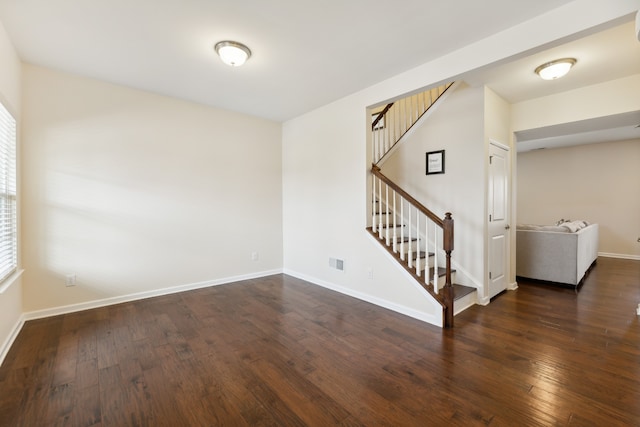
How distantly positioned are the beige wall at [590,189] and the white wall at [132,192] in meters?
7.19

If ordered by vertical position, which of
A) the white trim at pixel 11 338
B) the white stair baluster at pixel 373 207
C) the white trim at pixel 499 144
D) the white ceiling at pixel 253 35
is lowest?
the white trim at pixel 11 338

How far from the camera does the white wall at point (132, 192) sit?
3061 mm

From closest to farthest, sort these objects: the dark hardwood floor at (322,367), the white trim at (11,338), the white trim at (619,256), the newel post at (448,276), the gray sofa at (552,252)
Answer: the dark hardwood floor at (322,367) < the white trim at (11,338) < the newel post at (448,276) < the gray sofa at (552,252) < the white trim at (619,256)

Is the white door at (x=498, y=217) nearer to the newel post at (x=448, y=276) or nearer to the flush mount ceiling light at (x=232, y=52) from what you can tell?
the newel post at (x=448, y=276)

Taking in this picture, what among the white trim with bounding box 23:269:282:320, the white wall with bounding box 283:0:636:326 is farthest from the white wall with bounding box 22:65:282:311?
the white wall with bounding box 283:0:636:326

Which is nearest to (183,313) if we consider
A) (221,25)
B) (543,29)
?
(221,25)

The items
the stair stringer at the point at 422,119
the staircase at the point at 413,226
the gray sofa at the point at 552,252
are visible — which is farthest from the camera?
the gray sofa at the point at 552,252

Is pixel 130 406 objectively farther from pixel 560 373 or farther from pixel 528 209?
pixel 528 209

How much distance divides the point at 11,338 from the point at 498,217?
5339 mm

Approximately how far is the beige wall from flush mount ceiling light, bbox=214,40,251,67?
810 cm

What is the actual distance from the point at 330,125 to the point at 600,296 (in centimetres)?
428

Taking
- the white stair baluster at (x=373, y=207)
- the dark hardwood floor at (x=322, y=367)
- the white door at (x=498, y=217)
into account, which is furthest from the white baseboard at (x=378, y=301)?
the white door at (x=498, y=217)

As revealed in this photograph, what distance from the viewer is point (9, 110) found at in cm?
253

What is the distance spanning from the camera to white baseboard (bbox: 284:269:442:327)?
2924 mm
